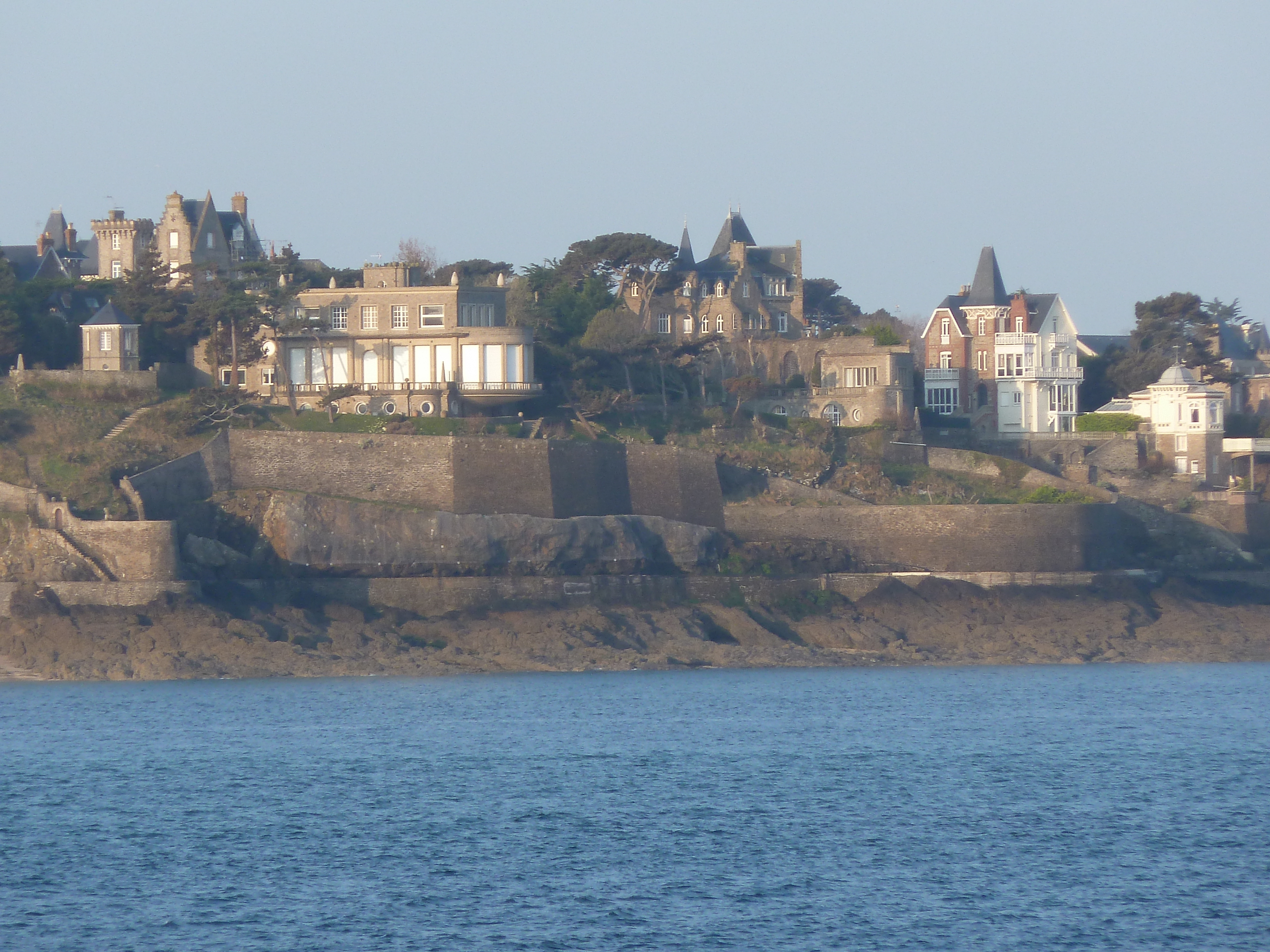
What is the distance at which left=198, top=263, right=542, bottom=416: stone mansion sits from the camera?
53.9 m

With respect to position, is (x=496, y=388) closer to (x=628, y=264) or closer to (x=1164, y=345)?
(x=628, y=264)

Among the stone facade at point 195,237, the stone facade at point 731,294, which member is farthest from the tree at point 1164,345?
the stone facade at point 195,237

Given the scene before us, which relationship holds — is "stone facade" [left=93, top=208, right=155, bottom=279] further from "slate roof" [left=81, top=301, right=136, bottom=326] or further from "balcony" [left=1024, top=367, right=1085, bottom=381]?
"balcony" [left=1024, top=367, right=1085, bottom=381]

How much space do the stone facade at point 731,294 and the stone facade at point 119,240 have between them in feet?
58.4

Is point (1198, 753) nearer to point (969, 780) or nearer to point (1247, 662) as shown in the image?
point (969, 780)

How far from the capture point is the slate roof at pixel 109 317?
53062mm

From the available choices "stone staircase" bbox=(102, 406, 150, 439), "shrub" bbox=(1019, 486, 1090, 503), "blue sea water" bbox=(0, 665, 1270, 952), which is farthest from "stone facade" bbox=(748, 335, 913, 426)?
"stone staircase" bbox=(102, 406, 150, 439)

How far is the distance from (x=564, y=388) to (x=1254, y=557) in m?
21.3

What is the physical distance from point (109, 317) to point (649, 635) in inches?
766

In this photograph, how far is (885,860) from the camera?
25750mm

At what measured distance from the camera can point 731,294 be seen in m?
69.7

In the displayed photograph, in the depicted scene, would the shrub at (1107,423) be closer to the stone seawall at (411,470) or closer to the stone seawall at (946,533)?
the stone seawall at (946,533)

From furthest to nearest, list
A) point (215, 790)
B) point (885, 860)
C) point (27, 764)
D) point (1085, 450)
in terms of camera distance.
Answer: point (1085, 450)
point (27, 764)
point (215, 790)
point (885, 860)

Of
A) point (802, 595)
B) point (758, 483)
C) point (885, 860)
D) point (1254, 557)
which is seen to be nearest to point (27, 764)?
point (885, 860)
